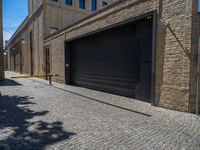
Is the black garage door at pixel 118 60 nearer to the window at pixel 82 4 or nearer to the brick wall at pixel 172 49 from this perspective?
the brick wall at pixel 172 49

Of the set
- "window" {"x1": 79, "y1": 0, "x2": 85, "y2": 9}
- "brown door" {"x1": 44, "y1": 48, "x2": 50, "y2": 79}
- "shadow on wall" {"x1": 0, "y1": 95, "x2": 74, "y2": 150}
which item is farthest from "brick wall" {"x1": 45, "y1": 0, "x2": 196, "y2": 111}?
"window" {"x1": 79, "y1": 0, "x2": 85, "y2": 9}

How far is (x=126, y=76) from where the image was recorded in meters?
7.64

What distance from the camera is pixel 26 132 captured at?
3791mm

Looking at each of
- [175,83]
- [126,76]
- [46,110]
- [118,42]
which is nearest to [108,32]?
[118,42]

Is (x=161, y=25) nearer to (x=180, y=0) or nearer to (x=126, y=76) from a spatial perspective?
(x=180, y=0)

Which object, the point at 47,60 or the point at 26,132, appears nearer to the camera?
the point at 26,132

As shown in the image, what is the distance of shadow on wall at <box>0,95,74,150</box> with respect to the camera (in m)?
3.22

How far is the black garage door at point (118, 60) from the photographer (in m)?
6.55

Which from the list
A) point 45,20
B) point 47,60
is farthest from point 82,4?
point 47,60

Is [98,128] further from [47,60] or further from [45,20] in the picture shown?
[45,20]

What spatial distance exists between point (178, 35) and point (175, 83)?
1.53 metres

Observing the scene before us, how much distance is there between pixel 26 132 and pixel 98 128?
1.66 meters

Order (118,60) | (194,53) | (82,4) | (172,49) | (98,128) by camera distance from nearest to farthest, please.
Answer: (98,128), (194,53), (172,49), (118,60), (82,4)

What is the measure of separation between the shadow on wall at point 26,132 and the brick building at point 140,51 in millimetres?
3669
